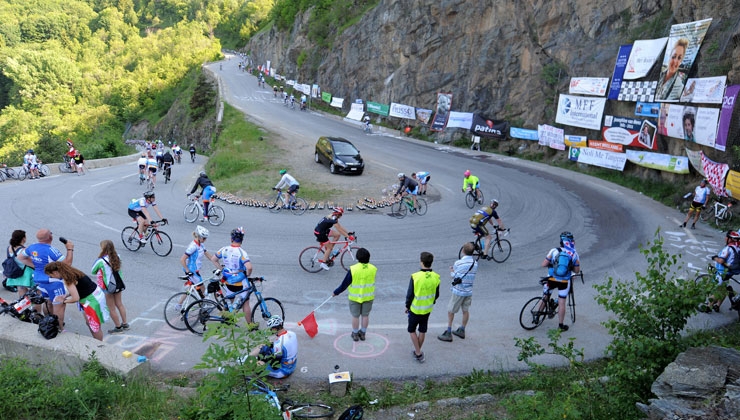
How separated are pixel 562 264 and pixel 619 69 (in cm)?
2141

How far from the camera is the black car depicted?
75.2ft

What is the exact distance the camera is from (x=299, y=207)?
17.7 meters


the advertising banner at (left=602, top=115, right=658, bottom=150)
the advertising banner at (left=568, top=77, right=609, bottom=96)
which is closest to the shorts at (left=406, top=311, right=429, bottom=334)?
the advertising banner at (left=602, top=115, right=658, bottom=150)

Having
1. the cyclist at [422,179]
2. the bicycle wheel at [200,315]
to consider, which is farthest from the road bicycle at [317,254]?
the cyclist at [422,179]

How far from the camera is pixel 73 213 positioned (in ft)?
55.2

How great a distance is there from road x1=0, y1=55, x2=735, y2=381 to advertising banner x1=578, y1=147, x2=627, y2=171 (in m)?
1.48

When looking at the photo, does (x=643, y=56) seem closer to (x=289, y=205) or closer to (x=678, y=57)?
(x=678, y=57)

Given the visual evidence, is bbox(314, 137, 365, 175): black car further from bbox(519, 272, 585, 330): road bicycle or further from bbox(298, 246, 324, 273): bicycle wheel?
bbox(519, 272, 585, 330): road bicycle

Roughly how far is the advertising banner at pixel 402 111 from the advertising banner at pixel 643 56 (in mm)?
17880

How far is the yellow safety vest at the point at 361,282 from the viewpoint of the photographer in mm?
8102

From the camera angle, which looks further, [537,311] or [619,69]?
[619,69]

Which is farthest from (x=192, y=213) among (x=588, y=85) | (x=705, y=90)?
(x=588, y=85)

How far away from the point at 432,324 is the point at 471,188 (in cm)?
1024

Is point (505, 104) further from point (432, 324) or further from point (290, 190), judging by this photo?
point (432, 324)
